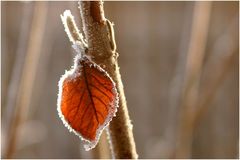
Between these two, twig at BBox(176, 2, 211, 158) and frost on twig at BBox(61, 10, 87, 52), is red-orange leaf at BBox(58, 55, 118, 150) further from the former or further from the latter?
twig at BBox(176, 2, 211, 158)

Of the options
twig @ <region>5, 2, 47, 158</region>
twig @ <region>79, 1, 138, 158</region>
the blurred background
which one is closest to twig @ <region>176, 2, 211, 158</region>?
twig @ <region>5, 2, 47, 158</region>

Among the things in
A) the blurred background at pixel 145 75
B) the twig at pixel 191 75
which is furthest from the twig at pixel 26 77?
the blurred background at pixel 145 75

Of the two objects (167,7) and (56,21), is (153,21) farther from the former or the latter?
(56,21)

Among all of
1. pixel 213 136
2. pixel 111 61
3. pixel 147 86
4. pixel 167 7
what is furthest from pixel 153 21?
pixel 111 61

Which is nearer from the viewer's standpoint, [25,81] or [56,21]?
[25,81]

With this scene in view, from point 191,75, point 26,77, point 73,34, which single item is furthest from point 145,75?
point 73,34

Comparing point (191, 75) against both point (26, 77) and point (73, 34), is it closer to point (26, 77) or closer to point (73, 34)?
point (26, 77)

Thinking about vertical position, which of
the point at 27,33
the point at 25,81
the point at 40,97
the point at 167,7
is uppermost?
the point at 167,7
